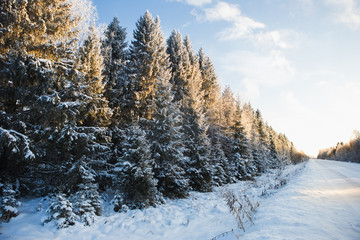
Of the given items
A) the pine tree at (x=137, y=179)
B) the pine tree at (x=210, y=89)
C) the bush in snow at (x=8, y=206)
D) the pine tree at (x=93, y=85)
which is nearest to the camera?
the bush in snow at (x=8, y=206)

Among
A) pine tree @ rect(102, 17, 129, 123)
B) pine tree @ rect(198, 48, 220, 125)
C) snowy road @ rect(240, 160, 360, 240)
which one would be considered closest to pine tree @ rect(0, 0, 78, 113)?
pine tree @ rect(102, 17, 129, 123)

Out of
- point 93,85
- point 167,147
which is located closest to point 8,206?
point 93,85

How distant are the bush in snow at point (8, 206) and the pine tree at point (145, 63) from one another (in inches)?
360

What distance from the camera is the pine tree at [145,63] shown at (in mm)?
15703

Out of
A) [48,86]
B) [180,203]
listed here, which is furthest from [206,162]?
[48,86]

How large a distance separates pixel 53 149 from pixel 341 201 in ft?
43.0

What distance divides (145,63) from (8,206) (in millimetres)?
14068

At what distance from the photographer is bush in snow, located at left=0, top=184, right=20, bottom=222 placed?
6.59 metres

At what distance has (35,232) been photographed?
248 inches

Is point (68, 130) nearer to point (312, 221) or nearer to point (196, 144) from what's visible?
point (196, 144)

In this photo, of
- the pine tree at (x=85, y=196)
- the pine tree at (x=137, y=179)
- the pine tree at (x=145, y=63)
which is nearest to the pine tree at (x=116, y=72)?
the pine tree at (x=145, y=63)

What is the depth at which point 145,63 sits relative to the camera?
56.7ft

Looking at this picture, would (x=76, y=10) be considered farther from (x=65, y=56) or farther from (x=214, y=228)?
(x=214, y=228)

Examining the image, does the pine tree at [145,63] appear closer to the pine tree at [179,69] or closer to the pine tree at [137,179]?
the pine tree at [179,69]
